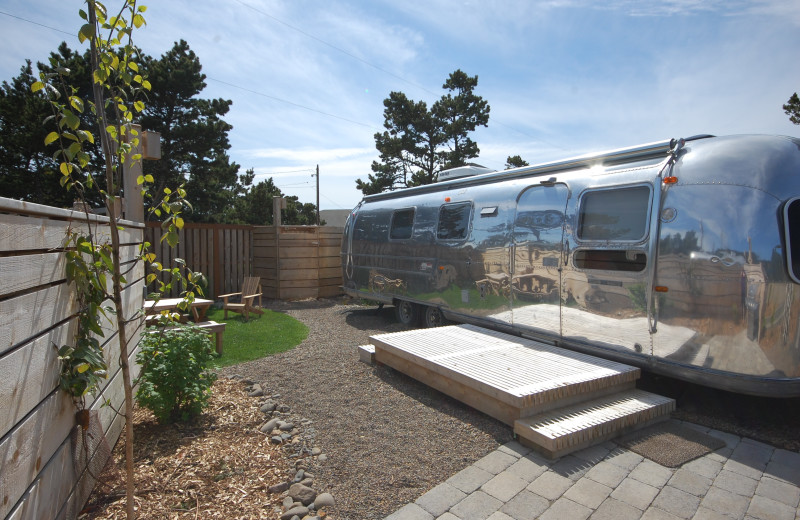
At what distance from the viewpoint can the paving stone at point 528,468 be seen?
3.39 meters

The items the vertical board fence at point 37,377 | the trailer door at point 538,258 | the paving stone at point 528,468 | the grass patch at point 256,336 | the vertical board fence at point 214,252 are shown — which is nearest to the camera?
the vertical board fence at point 37,377

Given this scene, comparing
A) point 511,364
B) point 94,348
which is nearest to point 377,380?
point 511,364

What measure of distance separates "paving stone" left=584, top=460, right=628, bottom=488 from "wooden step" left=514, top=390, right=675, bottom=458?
246 millimetres

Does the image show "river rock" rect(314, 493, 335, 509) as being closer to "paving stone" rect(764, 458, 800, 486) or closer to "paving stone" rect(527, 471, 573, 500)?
"paving stone" rect(527, 471, 573, 500)

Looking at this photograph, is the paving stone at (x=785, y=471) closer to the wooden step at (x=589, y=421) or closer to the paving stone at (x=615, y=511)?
the wooden step at (x=589, y=421)

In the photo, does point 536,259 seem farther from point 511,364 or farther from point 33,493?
point 33,493

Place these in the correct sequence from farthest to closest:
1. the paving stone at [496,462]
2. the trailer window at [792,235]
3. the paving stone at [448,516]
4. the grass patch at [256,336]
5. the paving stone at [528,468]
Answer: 1. the grass patch at [256,336]
2. the trailer window at [792,235]
3. the paving stone at [496,462]
4. the paving stone at [528,468]
5. the paving stone at [448,516]

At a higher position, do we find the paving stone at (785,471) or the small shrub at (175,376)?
the small shrub at (175,376)

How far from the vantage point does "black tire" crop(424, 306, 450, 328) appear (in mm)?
7797

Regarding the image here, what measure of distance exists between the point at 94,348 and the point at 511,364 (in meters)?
3.67

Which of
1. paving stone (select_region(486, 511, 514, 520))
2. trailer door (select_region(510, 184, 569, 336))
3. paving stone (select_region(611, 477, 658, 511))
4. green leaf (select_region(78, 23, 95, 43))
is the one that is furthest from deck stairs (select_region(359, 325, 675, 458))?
green leaf (select_region(78, 23, 95, 43))

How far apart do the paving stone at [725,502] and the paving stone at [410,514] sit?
1.85 metres

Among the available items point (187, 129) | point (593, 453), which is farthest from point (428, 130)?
point (593, 453)

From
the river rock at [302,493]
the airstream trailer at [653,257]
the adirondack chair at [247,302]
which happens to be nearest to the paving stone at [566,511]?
the river rock at [302,493]
